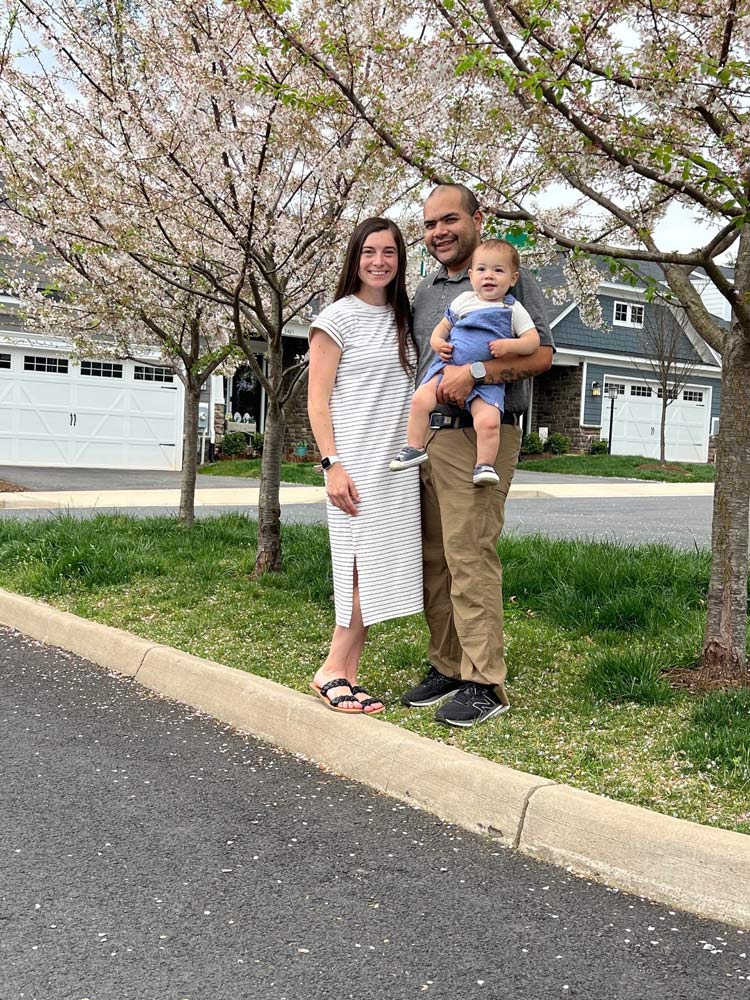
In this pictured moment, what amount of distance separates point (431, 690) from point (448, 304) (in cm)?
161

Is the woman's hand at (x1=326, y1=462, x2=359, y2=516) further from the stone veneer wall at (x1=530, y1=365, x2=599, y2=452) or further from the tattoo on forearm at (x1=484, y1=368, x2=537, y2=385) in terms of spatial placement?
the stone veneer wall at (x1=530, y1=365, x2=599, y2=452)

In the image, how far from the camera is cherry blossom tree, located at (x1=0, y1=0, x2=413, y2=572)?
5434mm

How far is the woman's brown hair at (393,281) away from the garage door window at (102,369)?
18.0m

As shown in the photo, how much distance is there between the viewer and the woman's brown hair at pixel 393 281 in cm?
402

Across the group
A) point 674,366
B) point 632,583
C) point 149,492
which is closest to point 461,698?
point 632,583

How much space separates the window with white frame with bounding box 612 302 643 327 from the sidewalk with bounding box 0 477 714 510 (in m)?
9.78

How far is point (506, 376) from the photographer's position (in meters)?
3.80

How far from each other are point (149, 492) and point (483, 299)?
12.5 m

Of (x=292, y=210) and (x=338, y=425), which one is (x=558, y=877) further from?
(x=292, y=210)

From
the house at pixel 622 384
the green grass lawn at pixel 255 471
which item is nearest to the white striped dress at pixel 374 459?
the green grass lawn at pixel 255 471

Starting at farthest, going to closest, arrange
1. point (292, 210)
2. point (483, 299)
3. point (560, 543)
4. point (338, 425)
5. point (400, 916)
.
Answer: point (560, 543)
point (292, 210)
point (338, 425)
point (483, 299)
point (400, 916)

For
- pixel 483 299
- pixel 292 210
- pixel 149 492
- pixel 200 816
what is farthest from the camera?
pixel 149 492

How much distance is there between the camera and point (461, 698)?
396 cm

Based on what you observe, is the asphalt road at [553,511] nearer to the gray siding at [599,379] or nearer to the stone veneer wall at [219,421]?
the stone veneer wall at [219,421]
